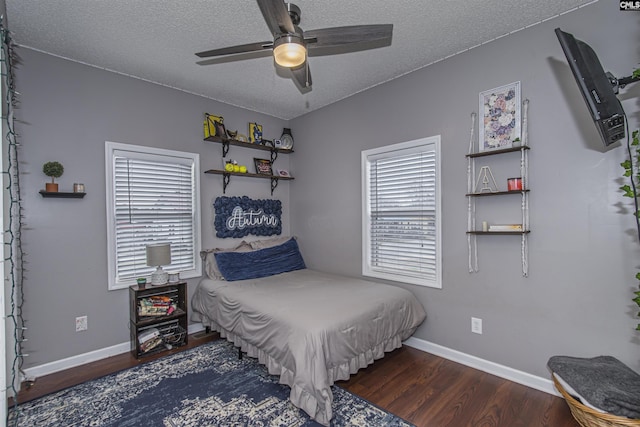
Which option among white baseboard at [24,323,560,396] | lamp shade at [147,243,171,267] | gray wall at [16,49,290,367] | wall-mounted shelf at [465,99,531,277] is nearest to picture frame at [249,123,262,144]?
gray wall at [16,49,290,367]

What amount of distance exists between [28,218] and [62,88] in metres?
1.18

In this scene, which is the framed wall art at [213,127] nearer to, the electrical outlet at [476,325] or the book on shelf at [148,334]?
the book on shelf at [148,334]

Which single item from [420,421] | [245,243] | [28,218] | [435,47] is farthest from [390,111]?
[28,218]

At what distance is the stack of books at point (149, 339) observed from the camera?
2963 millimetres

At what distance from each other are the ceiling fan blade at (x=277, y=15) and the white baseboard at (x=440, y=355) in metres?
2.90

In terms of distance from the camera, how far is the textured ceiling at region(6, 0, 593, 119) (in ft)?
7.14

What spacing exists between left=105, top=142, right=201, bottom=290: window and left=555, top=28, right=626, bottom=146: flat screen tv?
135 inches

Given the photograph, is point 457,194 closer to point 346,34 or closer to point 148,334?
point 346,34

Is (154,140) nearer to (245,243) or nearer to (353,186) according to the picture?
(245,243)

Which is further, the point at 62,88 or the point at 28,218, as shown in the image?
the point at 62,88

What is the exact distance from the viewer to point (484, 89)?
2.67m

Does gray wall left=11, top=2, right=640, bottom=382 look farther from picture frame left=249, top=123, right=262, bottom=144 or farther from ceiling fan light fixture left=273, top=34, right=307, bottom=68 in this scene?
ceiling fan light fixture left=273, top=34, right=307, bottom=68

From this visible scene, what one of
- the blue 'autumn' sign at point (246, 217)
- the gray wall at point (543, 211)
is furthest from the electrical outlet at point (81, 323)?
the gray wall at point (543, 211)

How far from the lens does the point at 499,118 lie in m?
2.57
